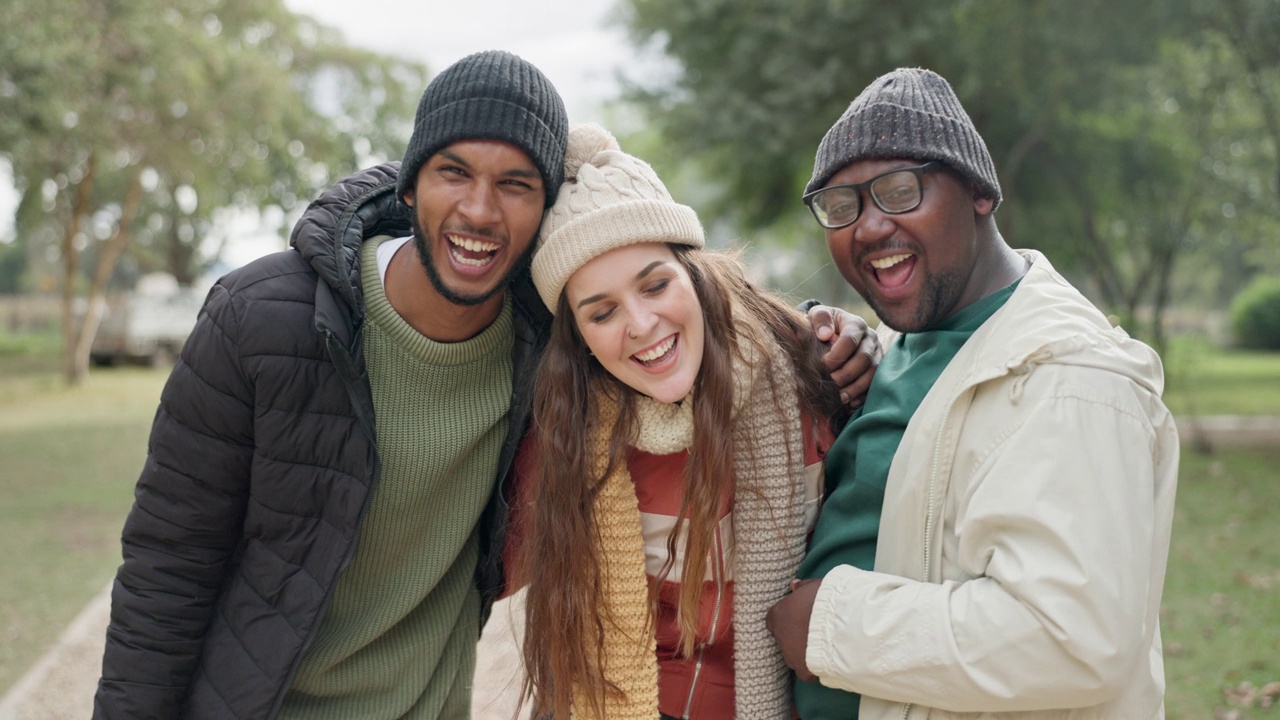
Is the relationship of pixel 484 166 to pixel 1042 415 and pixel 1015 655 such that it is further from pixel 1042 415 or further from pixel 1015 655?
pixel 1015 655

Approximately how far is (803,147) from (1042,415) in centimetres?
1279

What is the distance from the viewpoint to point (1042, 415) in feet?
6.99

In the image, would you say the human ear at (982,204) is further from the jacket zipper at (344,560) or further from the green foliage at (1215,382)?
the green foliage at (1215,382)

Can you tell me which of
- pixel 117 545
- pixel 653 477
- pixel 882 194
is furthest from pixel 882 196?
pixel 117 545

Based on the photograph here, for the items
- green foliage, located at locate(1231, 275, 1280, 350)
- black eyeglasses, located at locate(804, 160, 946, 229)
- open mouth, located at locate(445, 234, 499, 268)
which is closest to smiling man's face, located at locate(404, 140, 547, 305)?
open mouth, located at locate(445, 234, 499, 268)

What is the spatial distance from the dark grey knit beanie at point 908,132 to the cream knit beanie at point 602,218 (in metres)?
0.45

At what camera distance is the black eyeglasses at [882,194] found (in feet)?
8.27

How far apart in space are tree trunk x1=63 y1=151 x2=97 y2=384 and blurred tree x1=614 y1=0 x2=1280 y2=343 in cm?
1109

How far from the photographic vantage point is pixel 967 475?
227 centimetres

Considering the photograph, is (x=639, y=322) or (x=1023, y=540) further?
(x=639, y=322)

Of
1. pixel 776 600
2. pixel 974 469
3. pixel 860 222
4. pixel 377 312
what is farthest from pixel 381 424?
pixel 974 469

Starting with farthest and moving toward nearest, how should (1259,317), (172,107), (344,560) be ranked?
1. (1259,317)
2. (172,107)
3. (344,560)

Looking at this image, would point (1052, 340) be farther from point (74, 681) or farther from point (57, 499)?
point (57, 499)

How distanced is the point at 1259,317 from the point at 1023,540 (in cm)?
3943
